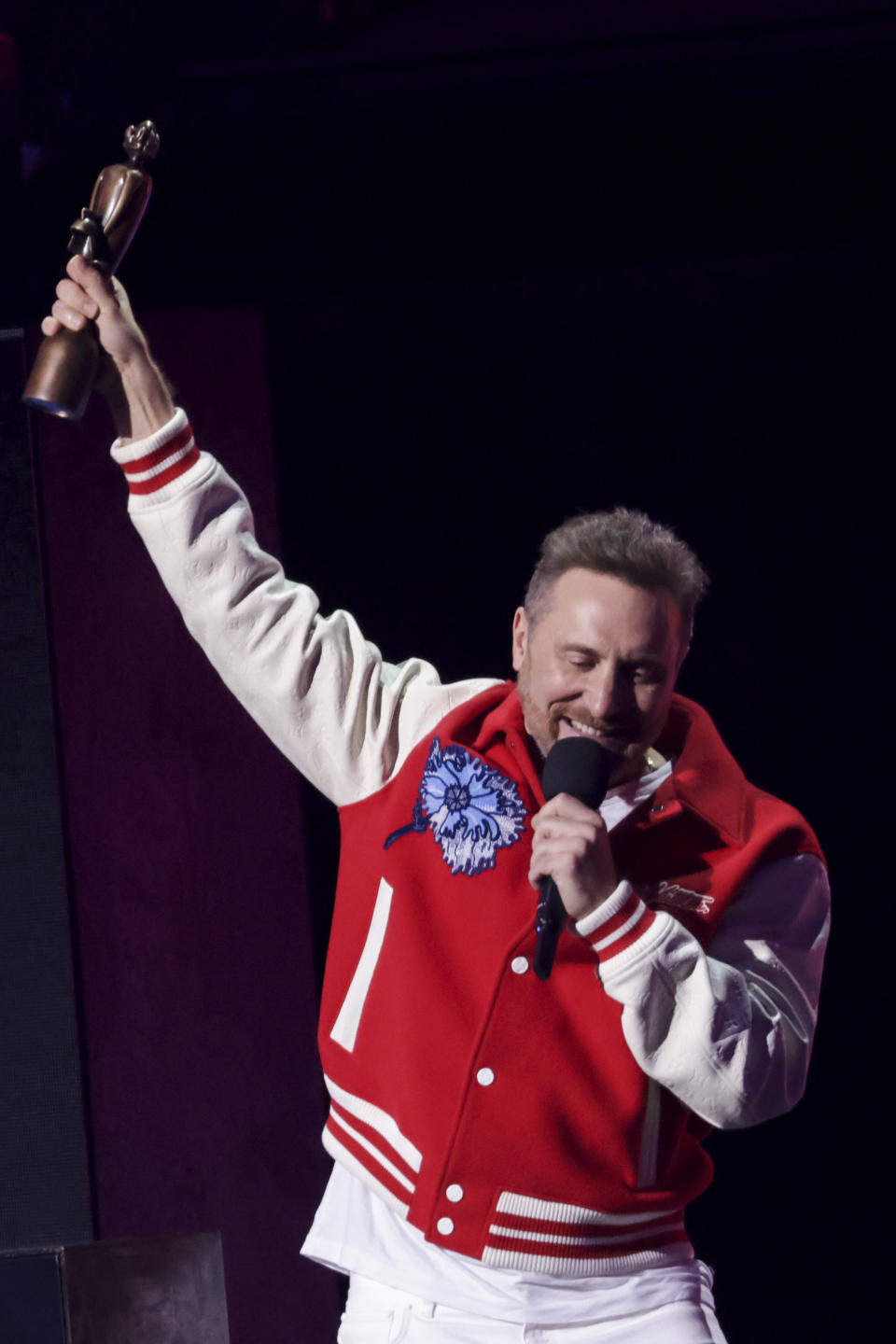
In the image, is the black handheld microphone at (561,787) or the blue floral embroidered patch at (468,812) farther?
the blue floral embroidered patch at (468,812)

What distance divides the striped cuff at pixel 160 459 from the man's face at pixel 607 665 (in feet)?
1.61

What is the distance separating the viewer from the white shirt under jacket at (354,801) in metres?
1.51

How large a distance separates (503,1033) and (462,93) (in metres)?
1.58

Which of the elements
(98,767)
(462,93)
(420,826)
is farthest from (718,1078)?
(462,93)

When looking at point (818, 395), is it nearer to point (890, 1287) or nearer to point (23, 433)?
point (23, 433)

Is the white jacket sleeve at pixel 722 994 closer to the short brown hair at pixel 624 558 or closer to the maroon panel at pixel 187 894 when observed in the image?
the short brown hair at pixel 624 558

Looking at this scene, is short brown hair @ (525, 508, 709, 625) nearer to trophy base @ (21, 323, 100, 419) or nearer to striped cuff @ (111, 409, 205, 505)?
striped cuff @ (111, 409, 205, 505)

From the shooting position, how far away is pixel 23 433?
2559 millimetres

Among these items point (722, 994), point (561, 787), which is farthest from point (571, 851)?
point (722, 994)

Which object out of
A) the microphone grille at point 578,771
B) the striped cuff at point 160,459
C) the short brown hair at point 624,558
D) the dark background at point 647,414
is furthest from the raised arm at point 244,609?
the dark background at point 647,414

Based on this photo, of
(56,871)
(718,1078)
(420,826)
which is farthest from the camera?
(56,871)

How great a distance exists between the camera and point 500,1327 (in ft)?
5.06

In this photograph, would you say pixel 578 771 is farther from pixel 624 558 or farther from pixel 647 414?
pixel 647 414

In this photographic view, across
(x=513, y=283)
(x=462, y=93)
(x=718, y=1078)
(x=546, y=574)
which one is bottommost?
(x=718, y=1078)
